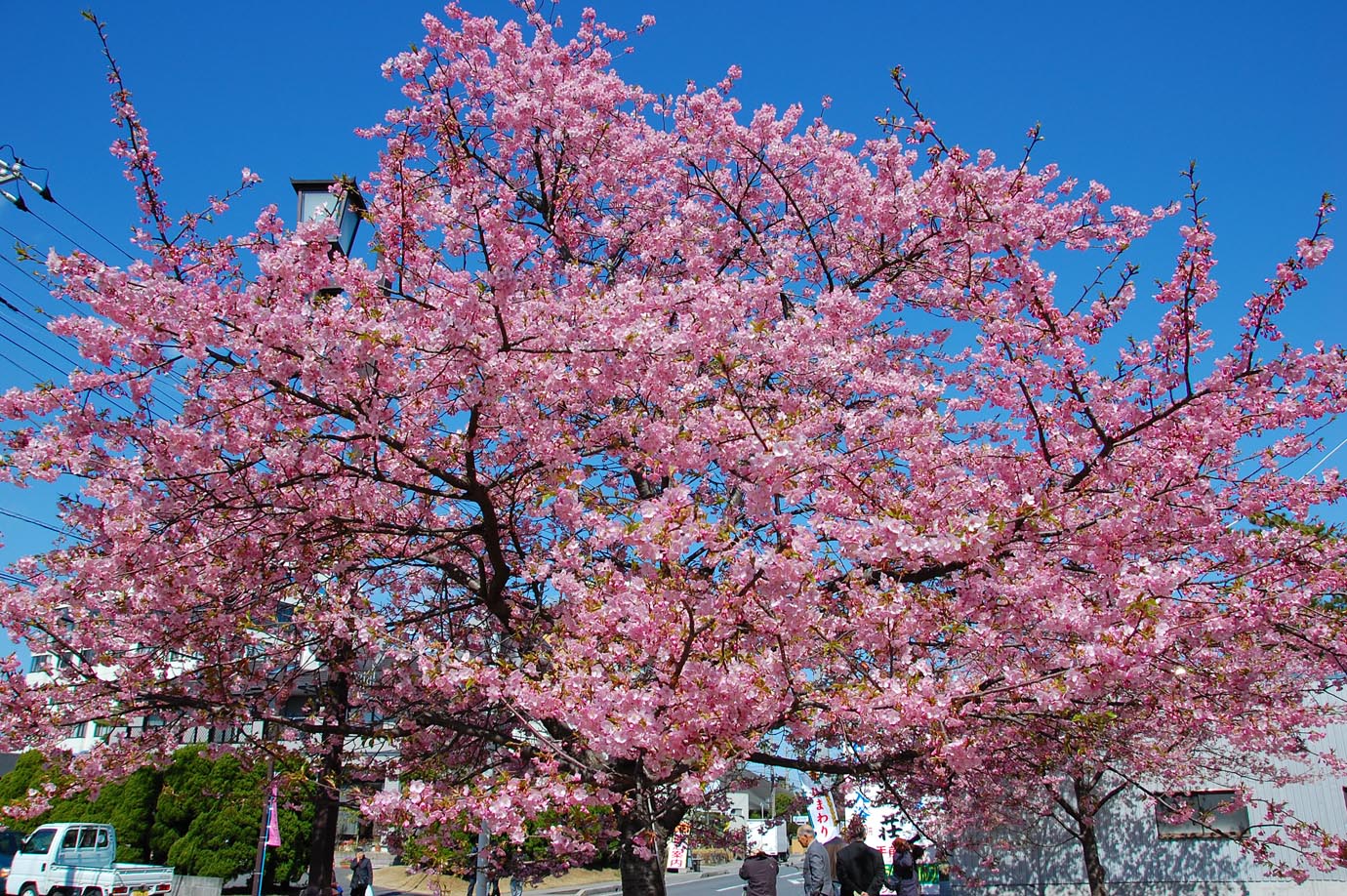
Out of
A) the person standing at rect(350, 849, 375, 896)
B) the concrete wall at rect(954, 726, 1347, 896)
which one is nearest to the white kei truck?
the person standing at rect(350, 849, 375, 896)

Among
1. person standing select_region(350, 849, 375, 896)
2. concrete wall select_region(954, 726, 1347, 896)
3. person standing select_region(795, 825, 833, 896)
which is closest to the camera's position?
person standing select_region(795, 825, 833, 896)

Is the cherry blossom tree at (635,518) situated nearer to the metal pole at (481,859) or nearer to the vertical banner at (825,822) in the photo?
the metal pole at (481,859)

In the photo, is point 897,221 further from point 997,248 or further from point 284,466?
point 284,466

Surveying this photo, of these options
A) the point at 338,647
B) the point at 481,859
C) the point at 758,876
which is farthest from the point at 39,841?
the point at 758,876

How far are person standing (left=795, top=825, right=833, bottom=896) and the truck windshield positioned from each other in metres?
16.6

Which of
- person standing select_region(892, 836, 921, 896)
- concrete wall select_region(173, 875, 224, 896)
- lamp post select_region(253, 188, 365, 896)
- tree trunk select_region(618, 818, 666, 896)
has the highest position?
lamp post select_region(253, 188, 365, 896)

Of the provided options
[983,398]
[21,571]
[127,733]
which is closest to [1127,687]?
[983,398]

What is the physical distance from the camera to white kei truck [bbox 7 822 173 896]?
17188 millimetres

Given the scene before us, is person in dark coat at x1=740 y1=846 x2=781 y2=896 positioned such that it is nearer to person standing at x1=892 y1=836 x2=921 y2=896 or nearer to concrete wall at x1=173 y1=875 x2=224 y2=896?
person standing at x1=892 y1=836 x2=921 y2=896

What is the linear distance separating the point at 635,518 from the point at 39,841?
791 inches

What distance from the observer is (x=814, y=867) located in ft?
33.7

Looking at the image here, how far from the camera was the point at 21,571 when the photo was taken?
23.4 ft

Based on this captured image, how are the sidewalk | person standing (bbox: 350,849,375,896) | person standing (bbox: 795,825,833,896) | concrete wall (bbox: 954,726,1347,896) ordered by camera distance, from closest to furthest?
person standing (bbox: 795,825,833,896) < person standing (bbox: 350,849,375,896) < concrete wall (bbox: 954,726,1347,896) < the sidewalk

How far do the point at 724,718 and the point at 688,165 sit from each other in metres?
6.63
